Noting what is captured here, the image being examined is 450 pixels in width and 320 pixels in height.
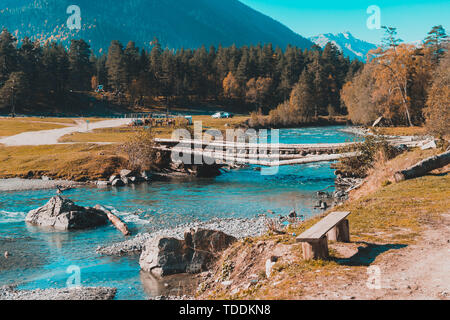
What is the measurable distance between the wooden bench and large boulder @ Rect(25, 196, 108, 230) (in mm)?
13534

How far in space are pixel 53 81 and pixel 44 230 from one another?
311ft

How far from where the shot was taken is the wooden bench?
8.52m

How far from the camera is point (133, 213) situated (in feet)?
73.2

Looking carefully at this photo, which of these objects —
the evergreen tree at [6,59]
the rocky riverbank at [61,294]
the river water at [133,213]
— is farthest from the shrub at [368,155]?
the evergreen tree at [6,59]

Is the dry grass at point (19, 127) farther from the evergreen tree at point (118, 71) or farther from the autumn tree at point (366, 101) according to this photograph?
the autumn tree at point (366, 101)

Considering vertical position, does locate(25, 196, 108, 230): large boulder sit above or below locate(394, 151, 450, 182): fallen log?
below

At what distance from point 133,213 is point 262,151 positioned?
1596 centimetres

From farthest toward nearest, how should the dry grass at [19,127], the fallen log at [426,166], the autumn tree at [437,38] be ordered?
the autumn tree at [437,38]
the dry grass at [19,127]
the fallen log at [426,166]

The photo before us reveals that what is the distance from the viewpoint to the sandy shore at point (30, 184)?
30.4m

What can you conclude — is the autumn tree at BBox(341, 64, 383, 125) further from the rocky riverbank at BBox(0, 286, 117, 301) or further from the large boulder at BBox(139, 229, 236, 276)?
the rocky riverbank at BBox(0, 286, 117, 301)

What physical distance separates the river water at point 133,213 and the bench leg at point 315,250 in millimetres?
4609

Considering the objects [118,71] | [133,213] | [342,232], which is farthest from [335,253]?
[118,71]

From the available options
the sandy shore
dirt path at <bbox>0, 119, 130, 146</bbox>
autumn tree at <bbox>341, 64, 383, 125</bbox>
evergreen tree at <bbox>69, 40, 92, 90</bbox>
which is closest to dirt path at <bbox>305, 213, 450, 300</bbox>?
the sandy shore
